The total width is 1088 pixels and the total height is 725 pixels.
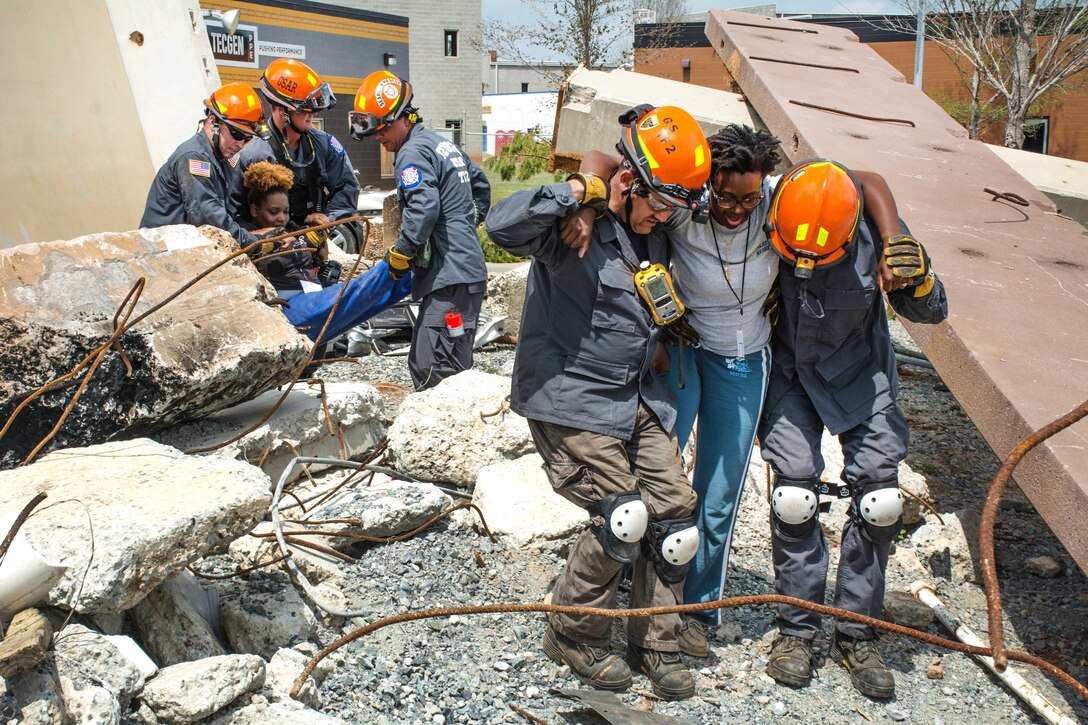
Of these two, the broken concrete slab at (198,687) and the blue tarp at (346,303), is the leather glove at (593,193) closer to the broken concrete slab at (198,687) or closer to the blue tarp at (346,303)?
the broken concrete slab at (198,687)

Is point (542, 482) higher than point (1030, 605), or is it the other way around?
point (542, 482)

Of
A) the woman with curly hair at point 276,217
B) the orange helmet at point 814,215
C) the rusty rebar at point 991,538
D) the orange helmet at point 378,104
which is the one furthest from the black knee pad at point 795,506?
the orange helmet at point 378,104

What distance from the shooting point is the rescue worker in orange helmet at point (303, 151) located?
5691 mm

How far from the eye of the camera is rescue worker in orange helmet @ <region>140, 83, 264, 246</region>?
5.09 meters

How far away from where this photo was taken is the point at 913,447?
222 inches

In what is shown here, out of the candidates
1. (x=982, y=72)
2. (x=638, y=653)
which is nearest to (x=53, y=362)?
(x=638, y=653)

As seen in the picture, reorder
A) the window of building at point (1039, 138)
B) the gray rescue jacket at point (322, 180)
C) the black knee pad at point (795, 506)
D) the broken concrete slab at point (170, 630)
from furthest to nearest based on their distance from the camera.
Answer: the window of building at point (1039, 138)
the gray rescue jacket at point (322, 180)
the black knee pad at point (795, 506)
the broken concrete slab at point (170, 630)

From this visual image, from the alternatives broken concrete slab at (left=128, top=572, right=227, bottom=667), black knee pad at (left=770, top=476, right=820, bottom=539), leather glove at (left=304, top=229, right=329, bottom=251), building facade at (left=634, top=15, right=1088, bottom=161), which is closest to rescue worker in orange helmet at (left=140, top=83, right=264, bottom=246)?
leather glove at (left=304, top=229, right=329, bottom=251)

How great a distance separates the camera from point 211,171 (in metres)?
5.19

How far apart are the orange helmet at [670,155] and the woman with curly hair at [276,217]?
2.80 metres

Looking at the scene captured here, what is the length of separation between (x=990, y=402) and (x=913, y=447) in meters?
1.96

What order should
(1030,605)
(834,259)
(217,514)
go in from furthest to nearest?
(1030,605) → (834,259) → (217,514)

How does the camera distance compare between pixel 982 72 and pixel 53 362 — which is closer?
pixel 53 362

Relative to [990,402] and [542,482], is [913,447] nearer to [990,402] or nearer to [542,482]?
[990,402]
